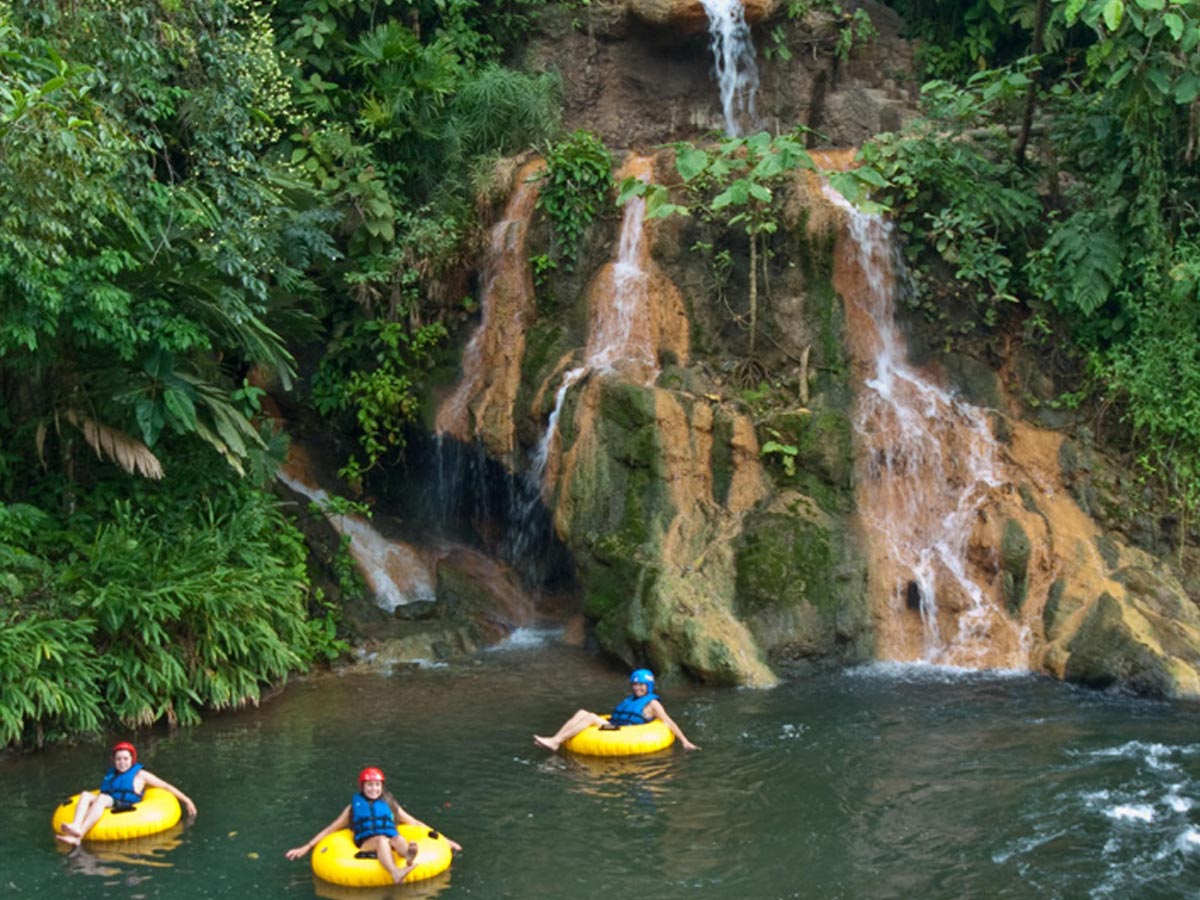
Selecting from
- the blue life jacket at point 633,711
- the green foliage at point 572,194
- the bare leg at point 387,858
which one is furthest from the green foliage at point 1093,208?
the bare leg at point 387,858

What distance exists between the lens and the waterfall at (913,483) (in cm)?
1320

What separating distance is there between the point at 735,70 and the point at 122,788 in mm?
13140

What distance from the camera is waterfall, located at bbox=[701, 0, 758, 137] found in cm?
1873

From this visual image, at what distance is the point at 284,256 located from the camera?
14.3 meters

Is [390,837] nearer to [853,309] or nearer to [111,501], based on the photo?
[111,501]

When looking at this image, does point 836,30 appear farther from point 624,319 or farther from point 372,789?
point 372,789

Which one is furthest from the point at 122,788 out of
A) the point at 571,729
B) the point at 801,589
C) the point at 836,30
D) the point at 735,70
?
the point at 836,30

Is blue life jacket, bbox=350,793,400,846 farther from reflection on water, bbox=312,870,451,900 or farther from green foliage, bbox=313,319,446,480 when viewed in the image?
green foliage, bbox=313,319,446,480

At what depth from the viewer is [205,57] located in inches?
497

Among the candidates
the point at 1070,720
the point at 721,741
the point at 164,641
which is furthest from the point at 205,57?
the point at 1070,720

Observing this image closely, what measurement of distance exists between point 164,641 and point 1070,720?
7.39m

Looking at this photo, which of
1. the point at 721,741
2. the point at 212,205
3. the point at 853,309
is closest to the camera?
the point at 721,741

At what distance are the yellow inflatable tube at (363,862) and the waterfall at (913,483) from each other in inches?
232

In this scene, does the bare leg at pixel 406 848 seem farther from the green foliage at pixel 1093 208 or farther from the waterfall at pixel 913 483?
the green foliage at pixel 1093 208
